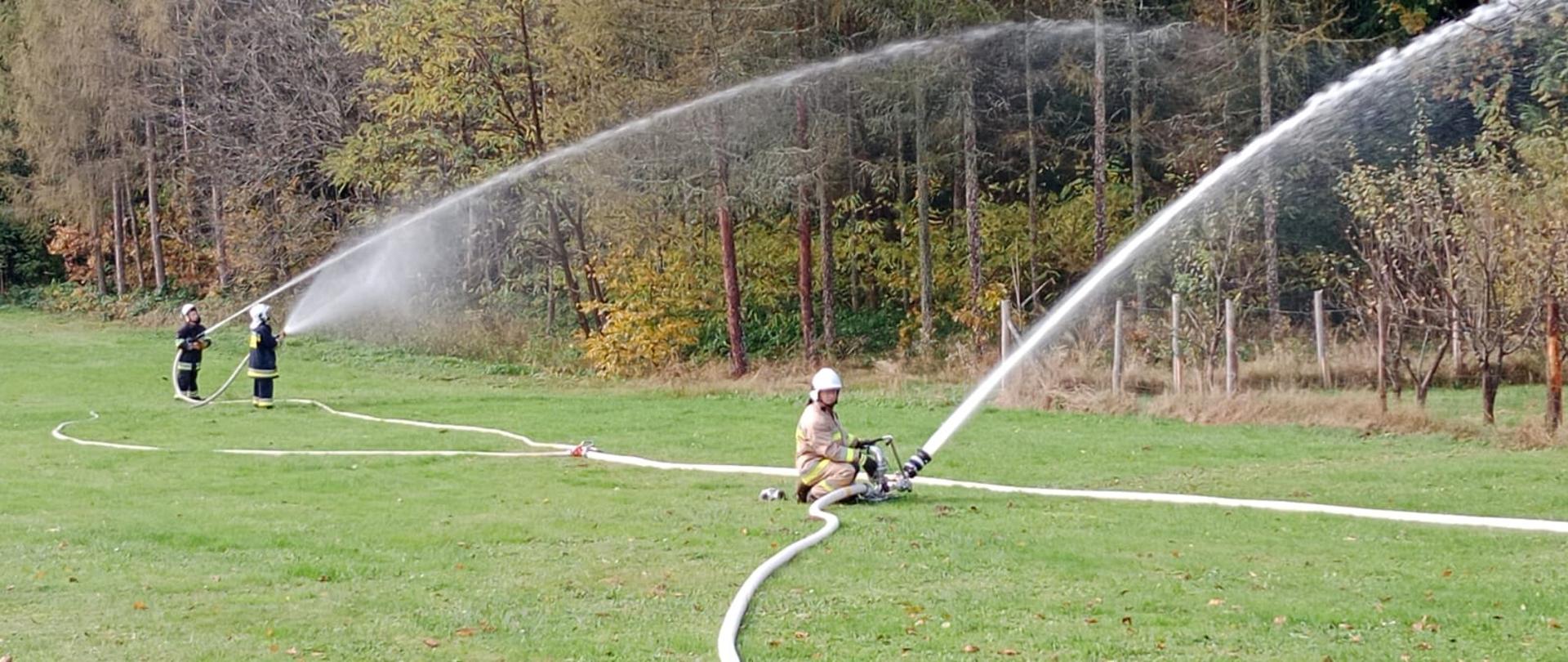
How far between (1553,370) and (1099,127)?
1454 cm

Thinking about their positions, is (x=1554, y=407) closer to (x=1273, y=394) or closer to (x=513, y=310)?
(x=1273, y=394)

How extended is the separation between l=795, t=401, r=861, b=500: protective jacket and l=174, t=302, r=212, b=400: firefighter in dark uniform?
52.0 feet

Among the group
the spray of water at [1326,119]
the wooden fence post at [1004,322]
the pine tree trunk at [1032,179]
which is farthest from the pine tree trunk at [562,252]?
the wooden fence post at [1004,322]

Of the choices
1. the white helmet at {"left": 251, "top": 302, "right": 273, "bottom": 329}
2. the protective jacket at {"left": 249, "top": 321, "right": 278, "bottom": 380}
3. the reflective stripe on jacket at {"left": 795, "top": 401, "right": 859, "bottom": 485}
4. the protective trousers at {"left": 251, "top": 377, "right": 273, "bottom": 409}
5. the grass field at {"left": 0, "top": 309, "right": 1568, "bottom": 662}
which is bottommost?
the grass field at {"left": 0, "top": 309, "right": 1568, "bottom": 662}

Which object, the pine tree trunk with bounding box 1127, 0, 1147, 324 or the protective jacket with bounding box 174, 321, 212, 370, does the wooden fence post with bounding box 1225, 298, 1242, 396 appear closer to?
the pine tree trunk with bounding box 1127, 0, 1147, 324

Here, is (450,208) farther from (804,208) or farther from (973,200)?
(973,200)

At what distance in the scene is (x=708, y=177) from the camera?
31.3 metres

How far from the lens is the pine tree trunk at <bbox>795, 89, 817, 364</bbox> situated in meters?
30.5

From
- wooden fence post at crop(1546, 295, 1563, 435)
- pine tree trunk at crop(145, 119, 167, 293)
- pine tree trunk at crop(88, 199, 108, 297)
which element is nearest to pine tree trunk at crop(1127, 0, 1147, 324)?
wooden fence post at crop(1546, 295, 1563, 435)

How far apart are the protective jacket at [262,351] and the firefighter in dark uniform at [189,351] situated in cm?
146

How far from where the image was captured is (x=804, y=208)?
1248 inches

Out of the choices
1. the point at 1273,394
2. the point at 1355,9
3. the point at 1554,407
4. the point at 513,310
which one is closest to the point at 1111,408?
the point at 1273,394

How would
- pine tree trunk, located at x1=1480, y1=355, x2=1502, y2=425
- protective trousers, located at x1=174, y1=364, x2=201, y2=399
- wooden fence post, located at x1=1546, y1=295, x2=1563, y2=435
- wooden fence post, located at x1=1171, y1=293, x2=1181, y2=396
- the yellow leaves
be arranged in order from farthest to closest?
the yellow leaves
protective trousers, located at x1=174, y1=364, x2=201, y2=399
wooden fence post, located at x1=1171, y1=293, x2=1181, y2=396
pine tree trunk, located at x1=1480, y1=355, x2=1502, y2=425
wooden fence post, located at x1=1546, y1=295, x2=1563, y2=435

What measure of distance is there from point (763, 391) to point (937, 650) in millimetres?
18897
